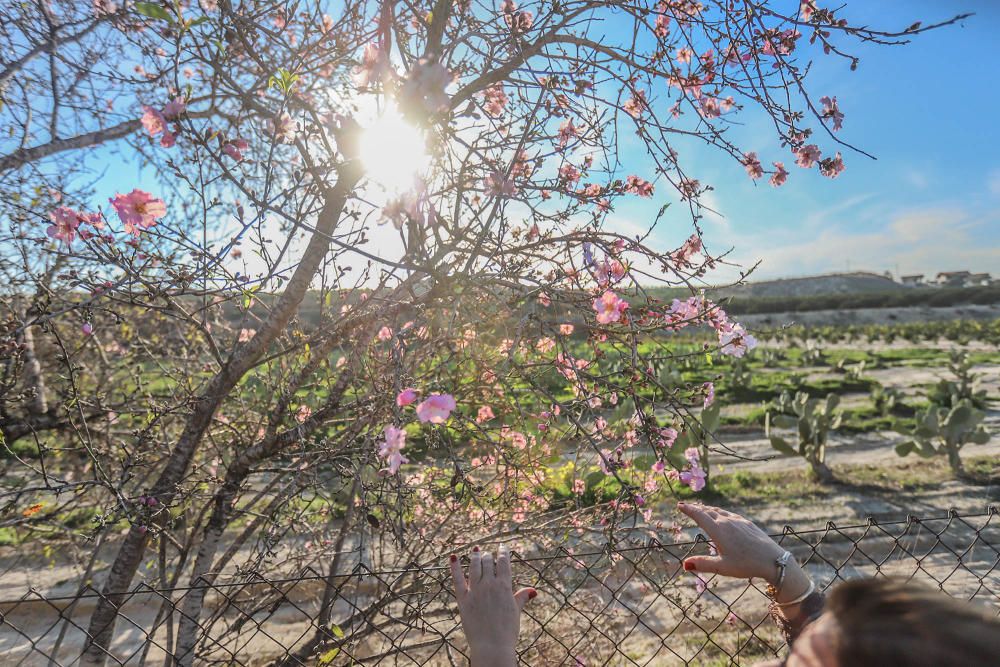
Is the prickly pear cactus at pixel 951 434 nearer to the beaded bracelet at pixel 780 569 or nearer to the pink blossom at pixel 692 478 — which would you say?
the pink blossom at pixel 692 478

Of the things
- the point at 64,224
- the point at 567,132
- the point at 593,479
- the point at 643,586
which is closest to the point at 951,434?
the point at 593,479

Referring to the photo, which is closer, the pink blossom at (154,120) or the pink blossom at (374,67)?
the pink blossom at (374,67)

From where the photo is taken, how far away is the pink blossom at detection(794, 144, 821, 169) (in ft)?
8.38

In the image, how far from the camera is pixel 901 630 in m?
0.66

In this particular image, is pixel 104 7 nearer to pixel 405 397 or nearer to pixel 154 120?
pixel 154 120

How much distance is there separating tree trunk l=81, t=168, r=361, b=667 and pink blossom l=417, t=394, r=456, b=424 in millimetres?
1110

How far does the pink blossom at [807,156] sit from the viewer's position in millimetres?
2553

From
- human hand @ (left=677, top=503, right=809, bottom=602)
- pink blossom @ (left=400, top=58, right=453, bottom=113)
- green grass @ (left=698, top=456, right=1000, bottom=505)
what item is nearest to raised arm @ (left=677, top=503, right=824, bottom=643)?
human hand @ (left=677, top=503, right=809, bottom=602)

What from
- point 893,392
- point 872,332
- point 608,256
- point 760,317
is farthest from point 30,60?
point 760,317

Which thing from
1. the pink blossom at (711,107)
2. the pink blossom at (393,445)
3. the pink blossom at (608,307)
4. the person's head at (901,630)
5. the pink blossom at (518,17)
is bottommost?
the person's head at (901,630)

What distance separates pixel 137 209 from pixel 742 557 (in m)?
2.20

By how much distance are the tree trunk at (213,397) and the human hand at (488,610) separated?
1576mm

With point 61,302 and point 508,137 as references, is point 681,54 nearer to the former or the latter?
point 508,137

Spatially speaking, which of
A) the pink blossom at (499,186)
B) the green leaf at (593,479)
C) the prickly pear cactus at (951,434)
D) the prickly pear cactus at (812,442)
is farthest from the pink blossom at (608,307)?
the prickly pear cactus at (951,434)
